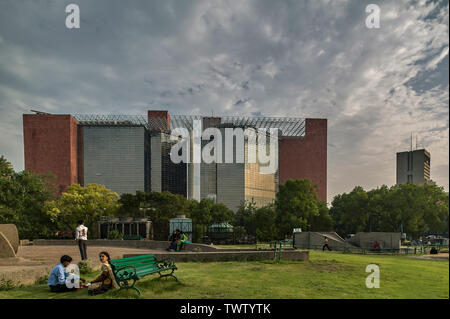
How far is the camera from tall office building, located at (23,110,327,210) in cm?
6438

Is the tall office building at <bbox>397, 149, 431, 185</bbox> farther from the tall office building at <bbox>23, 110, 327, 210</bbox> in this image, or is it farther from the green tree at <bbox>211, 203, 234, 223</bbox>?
the green tree at <bbox>211, 203, 234, 223</bbox>

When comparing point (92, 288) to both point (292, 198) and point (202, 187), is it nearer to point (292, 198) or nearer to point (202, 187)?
point (292, 198)

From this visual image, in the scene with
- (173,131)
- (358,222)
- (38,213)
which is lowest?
(358,222)

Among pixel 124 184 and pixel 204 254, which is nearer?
pixel 204 254

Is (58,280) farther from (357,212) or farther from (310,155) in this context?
(310,155)

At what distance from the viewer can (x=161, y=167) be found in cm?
7400

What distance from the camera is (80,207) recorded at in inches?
1180

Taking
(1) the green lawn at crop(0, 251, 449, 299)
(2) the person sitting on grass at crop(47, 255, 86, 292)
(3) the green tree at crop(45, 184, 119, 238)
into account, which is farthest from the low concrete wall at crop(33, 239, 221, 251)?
(2) the person sitting on grass at crop(47, 255, 86, 292)

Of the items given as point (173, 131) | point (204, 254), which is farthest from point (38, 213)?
point (173, 131)

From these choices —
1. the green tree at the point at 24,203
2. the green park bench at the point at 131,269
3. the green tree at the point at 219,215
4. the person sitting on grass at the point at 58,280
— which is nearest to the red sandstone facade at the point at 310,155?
the green tree at the point at 219,215

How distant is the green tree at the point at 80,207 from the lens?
3006 centimetres

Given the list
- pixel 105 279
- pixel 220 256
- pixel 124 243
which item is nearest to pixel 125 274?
pixel 105 279
